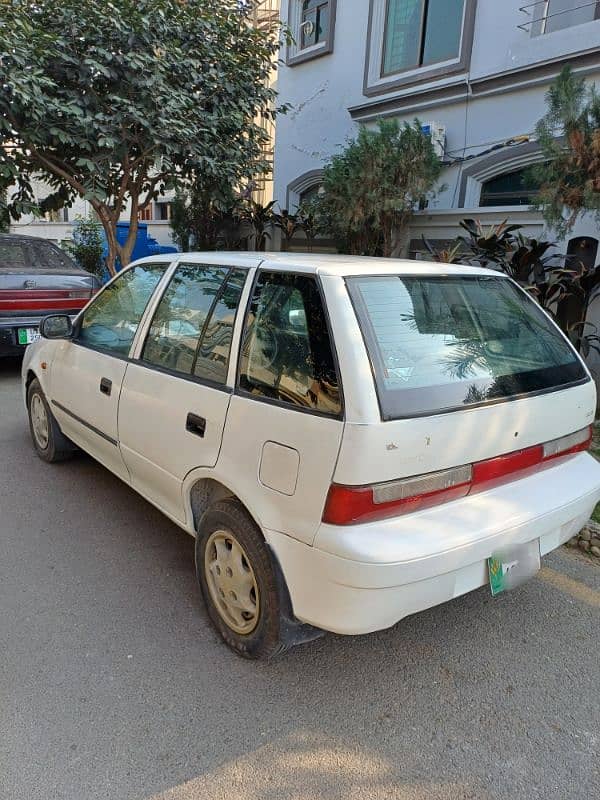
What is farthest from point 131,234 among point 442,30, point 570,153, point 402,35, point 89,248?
point 570,153

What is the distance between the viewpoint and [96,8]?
24.0 feet

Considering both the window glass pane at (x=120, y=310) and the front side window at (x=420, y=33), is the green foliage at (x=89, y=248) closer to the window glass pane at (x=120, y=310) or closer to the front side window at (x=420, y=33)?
the front side window at (x=420, y=33)

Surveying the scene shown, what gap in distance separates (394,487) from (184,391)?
119 cm

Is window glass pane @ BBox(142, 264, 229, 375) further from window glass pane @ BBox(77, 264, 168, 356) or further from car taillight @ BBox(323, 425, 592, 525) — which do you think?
car taillight @ BBox(323, 425, 592, 525)

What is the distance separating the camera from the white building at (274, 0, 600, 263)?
7344 millimetres

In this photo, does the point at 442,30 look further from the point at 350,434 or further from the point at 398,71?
the point at 350,434

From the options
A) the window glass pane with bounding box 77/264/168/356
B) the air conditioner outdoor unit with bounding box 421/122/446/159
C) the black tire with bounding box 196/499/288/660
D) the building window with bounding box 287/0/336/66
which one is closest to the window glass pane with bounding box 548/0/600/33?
the air conditioner outdoor unit with bounding box 421/122/446/159

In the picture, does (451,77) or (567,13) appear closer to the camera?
(567,13)

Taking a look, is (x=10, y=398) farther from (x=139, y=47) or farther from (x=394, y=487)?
(x=394, y=487)

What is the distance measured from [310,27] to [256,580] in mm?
11826

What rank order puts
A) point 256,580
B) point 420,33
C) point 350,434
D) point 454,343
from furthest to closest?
1. point 420,33
2. point 454,343
3. point 256,580
4. point 350,434

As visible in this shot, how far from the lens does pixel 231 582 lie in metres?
2.51

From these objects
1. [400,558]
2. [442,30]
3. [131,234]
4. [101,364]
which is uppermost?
[442,30]

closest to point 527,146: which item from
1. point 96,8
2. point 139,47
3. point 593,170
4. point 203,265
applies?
point 593,170
